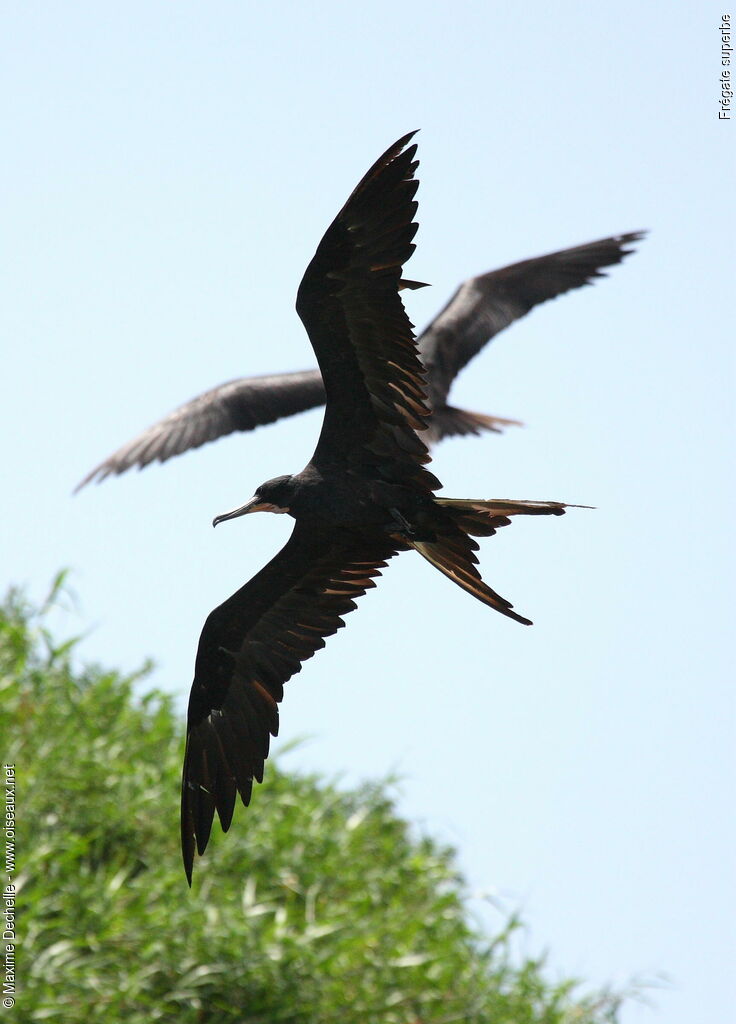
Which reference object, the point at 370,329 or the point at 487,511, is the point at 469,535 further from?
the point at 370,329

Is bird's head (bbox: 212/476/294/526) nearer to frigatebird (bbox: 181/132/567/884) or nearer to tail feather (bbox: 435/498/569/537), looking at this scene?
frigatebird (bbox: 181/132/567/884)

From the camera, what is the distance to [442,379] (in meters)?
8.09

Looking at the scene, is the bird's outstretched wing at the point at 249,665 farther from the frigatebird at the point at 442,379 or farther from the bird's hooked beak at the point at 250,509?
the frigatebird at the point at 442,379

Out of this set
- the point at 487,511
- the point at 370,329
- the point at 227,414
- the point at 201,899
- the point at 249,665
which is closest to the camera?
the point at 370,329

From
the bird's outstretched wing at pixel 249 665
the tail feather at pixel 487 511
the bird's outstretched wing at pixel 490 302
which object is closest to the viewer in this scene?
the tail feather at pixel 487 511

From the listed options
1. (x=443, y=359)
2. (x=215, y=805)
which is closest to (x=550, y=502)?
(x=215, y=805)

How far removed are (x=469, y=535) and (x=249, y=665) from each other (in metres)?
1.13

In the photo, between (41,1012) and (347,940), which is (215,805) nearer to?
(41,1012)

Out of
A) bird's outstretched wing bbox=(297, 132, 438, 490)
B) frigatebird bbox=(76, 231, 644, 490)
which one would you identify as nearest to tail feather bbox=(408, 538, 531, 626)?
bird's outstretched wing bbox=(297, 132, 438, 490)

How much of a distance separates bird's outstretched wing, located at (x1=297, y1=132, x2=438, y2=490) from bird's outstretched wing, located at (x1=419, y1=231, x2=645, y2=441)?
9.54 ft

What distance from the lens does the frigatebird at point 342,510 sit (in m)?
4.84

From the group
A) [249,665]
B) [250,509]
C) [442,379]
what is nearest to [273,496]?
[250,509]

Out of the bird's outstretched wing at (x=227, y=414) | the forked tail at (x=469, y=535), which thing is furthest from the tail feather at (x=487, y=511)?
the bird's outstretched wing at (x=227, y=414)

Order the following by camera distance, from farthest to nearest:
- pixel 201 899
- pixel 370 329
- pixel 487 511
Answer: pixel 201 899 → pixel 487 511 → pixel 370 329
